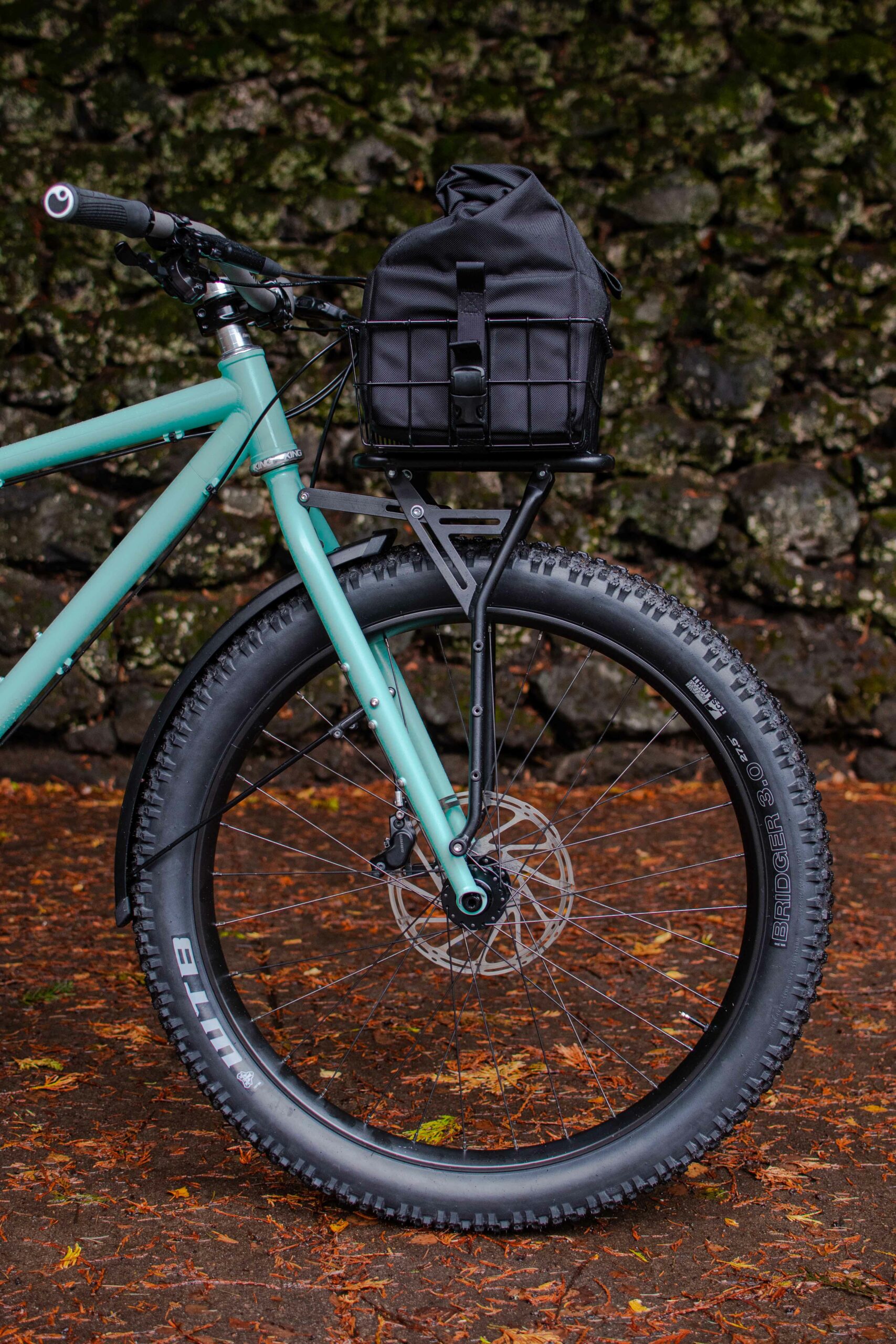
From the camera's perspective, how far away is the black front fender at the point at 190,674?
1690 millimetres

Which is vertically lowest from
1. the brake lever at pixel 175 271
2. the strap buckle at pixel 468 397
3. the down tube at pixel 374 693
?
the down tube at pixel 374 693

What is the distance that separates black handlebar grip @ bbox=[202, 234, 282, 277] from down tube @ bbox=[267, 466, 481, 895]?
1.27 ft

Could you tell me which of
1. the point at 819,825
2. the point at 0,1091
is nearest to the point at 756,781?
the point at 819,825

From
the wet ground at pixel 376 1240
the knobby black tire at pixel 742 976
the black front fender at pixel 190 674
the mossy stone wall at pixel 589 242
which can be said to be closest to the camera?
the wet ground at pixel 376 1240

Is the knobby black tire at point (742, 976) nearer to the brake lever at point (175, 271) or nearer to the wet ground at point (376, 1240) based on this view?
the wet ground at point (376, 1240)

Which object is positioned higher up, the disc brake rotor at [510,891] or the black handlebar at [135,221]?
the black handlebar at [135,221]

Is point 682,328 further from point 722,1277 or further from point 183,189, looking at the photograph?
point 722,1277

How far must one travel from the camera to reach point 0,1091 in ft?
6.81

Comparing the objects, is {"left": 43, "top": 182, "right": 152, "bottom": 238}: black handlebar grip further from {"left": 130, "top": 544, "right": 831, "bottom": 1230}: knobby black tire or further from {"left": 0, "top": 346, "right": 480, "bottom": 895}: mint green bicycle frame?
{"left": 130, "top": 544, "right": 831, "bottom": 1230}: knobby black tire

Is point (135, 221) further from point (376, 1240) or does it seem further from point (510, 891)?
point (376, 1240)

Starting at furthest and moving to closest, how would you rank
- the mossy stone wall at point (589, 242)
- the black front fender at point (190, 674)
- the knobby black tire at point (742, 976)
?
the mossy stone wall at point (589, 242) < the black front fender at point (190, 674) < the knobby black tire at point (742, 976)

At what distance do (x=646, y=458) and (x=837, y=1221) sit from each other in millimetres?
3404

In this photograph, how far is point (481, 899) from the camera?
1.61 m

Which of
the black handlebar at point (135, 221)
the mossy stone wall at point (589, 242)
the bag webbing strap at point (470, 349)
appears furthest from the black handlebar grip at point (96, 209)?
the mossy stone wall at point (589, 242)
